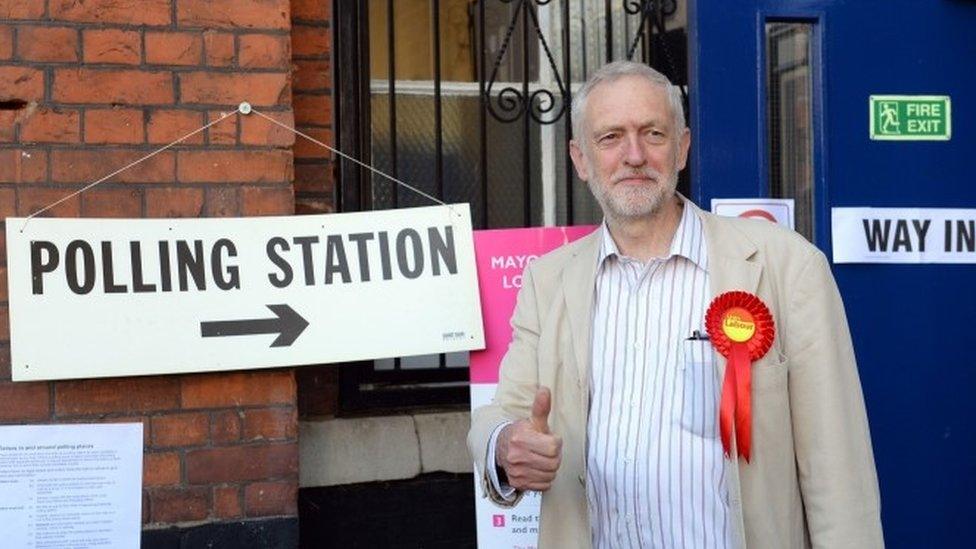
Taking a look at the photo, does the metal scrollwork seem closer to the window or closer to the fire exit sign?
the window

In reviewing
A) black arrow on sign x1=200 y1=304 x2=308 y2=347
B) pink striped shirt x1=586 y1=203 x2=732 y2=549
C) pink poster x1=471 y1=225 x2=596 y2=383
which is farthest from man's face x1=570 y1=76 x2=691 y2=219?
black arrow on sign x1=200 y1=304 x2=308 y2=347

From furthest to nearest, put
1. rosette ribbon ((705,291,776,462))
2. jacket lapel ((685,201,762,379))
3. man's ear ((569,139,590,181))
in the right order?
man's ear ((569,139,590,181))
jacket lapel ((685,201,762,379))
rosette ribbon ((705,291,776,462))

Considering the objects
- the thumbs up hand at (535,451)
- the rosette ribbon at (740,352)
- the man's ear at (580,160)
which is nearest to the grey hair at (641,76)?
the man's ear at (580,160)

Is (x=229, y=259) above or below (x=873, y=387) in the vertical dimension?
above

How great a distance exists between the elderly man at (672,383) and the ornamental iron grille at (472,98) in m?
1.39

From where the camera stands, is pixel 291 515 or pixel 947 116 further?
pixel 947 116

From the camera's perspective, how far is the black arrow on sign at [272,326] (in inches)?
143

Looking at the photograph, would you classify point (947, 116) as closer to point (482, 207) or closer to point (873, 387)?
point (873, 387)

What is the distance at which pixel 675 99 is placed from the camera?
2.87 metres

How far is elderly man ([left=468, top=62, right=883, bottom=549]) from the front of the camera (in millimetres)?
2613

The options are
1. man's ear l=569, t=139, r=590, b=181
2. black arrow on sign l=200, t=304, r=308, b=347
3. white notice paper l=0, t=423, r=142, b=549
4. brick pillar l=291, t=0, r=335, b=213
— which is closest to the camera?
man's ear l=569, t=139, r=590, b=181

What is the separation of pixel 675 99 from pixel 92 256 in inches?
68.9

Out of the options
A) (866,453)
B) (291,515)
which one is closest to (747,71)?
(866,453)

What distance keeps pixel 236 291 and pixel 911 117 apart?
220 cm
